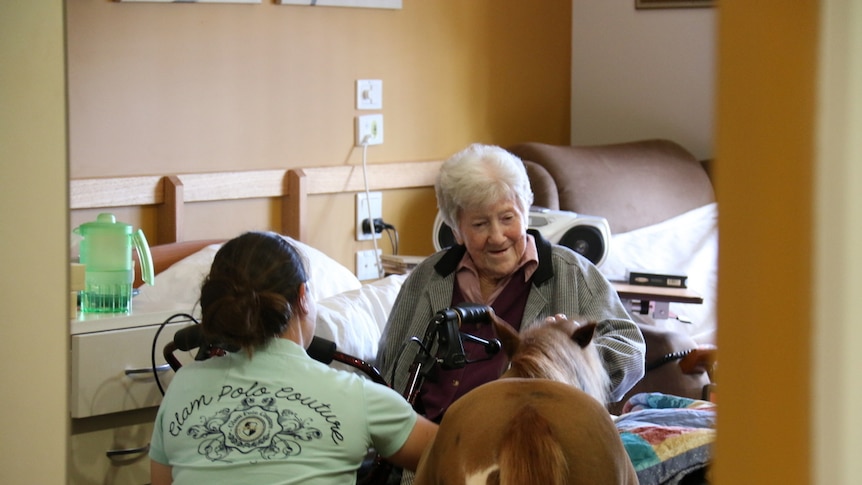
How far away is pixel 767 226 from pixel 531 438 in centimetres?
82

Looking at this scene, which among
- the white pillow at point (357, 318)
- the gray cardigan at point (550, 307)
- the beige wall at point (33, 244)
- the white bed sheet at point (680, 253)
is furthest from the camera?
the white bed sheet at point (680, 253)

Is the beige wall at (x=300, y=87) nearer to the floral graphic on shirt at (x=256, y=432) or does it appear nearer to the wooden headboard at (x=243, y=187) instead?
the wooden headboard at (x=243, y=187)

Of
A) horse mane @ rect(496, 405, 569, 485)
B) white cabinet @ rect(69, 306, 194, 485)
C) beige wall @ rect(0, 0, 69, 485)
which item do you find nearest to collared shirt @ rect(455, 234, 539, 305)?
white cabinet @ rect(69, 306, 194, 485)

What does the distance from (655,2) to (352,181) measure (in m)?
1.39

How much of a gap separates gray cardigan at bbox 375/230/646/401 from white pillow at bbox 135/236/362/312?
11.7 inches

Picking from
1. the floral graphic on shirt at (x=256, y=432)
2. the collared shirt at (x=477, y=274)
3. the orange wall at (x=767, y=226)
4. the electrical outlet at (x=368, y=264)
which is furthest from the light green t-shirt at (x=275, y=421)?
the electrical outlet at (x=368, y=264)

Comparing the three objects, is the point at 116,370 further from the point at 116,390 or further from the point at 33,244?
the point at 33,244

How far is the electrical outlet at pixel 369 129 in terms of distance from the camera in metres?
3.12

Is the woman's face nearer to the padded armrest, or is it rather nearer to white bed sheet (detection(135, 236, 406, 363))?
white bed sheet (detection(135, 236, 406, 363))

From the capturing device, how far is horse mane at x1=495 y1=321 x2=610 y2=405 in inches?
50.9

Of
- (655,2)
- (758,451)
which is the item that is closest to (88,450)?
(758,451)

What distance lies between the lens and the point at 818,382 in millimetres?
288

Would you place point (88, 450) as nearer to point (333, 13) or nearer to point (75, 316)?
point (75, 316)

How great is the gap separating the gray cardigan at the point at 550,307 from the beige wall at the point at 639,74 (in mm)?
1924
